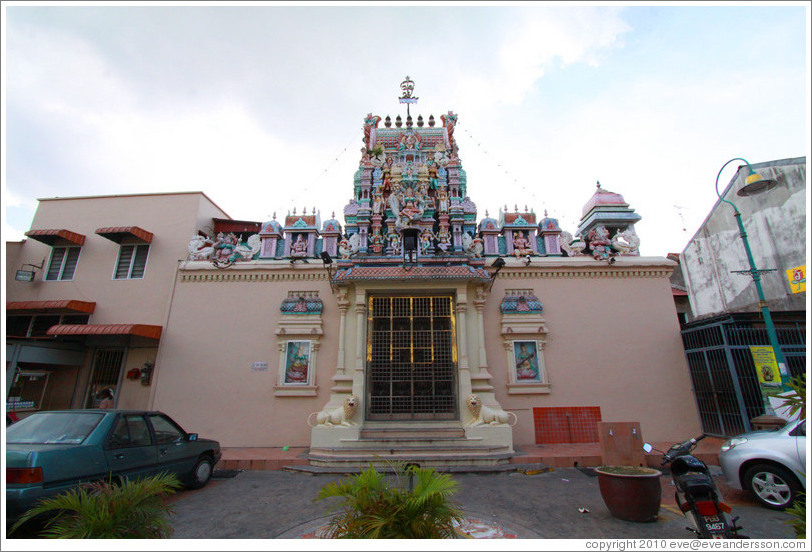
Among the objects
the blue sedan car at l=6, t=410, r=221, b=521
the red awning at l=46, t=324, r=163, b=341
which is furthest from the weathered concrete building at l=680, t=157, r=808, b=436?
the red awning at l=46, t=324, r=163, b=341

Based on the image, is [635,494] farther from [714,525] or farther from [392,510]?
[392,510]

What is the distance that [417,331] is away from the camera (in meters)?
9.97

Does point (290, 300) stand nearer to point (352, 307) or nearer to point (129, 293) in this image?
point (352, 307)

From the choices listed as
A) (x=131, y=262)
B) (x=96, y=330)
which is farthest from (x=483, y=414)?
(x=131, y=262)

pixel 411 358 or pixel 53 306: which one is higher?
pixel 53 306

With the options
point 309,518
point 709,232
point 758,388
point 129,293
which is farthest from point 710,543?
point 709,232

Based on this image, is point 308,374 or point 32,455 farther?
point 308,374

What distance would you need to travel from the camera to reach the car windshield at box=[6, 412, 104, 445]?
4820 millimetres

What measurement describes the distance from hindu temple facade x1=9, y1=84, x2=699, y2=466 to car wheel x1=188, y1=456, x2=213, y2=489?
2.21 m

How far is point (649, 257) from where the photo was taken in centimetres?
1098

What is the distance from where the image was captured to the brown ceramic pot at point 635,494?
4.58m

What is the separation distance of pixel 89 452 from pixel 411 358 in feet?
21.3

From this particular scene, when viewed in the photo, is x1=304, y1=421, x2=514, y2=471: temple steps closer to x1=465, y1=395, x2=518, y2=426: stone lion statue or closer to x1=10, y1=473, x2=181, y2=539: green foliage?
x1=465, y1=395, x2=518, y2=426: stone lion statue

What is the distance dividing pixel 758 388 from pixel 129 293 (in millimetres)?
16242
